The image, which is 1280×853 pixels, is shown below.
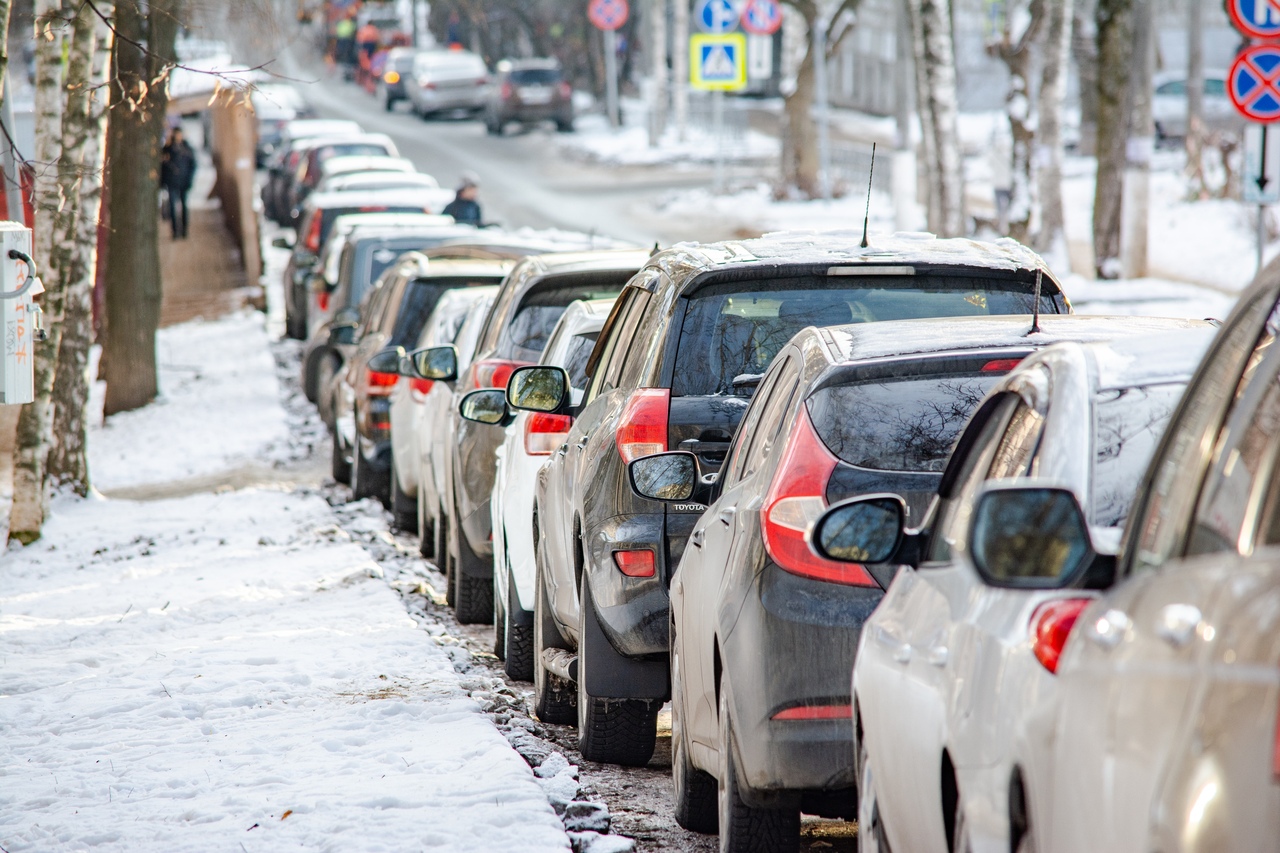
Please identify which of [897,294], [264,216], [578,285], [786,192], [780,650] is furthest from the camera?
[264,216]

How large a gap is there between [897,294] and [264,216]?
137 feet

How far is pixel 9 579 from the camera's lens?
12461mm

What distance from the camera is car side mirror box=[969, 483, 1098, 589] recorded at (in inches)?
117

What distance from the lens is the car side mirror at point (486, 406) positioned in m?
8.90

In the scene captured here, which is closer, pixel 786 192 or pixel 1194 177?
pixel 1194 177

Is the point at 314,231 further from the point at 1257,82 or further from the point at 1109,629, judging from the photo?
the point at 1109,629

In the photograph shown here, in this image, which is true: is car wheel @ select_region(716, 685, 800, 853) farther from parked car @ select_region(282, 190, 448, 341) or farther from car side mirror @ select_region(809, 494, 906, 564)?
parked car @ select_region(282, 190, 448, 341)

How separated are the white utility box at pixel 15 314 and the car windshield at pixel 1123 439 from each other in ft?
24.4

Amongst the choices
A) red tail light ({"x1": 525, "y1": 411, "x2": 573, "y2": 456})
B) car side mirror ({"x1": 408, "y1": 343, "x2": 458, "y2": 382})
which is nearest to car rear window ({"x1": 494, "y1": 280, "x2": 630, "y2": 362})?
car side mirror ({"x1": 408, "y1": 343, "x2": 458, "y2": 382})

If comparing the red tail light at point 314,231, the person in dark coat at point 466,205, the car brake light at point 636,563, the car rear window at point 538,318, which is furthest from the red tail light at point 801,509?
the red tail light at point 314,231

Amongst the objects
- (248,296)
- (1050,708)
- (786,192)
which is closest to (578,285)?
(1050,708)

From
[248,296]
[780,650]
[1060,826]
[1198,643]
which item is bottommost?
[248,296]

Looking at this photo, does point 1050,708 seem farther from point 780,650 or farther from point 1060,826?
point 780,650

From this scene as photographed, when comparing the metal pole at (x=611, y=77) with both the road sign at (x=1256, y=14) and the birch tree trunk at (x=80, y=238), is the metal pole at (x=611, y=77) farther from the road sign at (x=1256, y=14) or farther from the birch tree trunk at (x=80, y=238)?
the birch tree trunk at (x=80, y=238)
